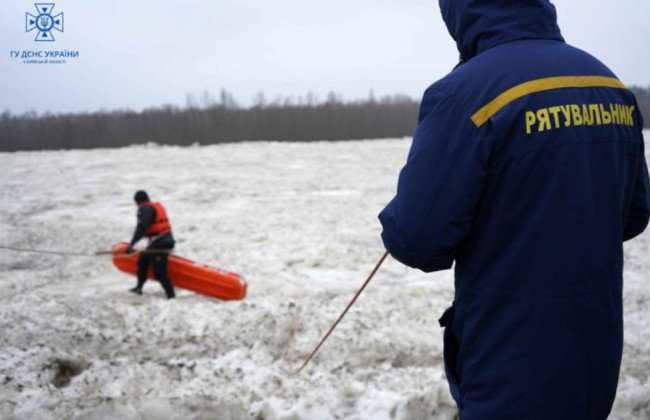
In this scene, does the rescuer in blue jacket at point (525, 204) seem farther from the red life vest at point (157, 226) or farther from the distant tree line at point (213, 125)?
the distant tree line at point (213, 125)

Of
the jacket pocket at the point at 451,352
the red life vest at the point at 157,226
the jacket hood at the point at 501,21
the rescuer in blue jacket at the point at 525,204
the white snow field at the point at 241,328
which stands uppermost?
the jacket hood at the point at 501,21

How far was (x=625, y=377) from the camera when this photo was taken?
3512mm

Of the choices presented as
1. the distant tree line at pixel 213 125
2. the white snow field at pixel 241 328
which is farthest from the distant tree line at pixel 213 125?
the white snow field at pixel 241 328

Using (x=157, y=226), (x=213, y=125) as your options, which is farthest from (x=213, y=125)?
(x=157, y=226)

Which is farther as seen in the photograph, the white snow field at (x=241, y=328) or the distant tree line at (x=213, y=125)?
the distant tree line at (x=213, y=125)

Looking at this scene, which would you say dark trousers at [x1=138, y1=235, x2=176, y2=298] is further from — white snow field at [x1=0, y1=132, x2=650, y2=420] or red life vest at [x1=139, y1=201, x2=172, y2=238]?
white snow field at [x1=0, y1=132, x2=650, y2=420]

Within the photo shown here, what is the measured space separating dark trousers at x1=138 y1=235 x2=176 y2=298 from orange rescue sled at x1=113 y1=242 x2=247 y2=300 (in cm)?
12

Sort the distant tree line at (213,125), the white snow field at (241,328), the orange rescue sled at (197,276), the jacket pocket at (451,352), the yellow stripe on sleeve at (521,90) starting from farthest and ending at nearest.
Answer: the distant tree line at (213,125)
the orange rescue sled at (197,276)
the white snow field at (241,328)
the jacket pocket at (451,352)
the yellow stripe on sleeve at (521,90)

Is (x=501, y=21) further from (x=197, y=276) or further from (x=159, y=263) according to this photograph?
(x=159, y=263)

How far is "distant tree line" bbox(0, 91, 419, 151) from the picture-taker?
4628 cm

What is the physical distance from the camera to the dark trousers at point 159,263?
625cm

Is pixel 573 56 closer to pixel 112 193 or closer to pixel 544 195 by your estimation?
pixel 544 195

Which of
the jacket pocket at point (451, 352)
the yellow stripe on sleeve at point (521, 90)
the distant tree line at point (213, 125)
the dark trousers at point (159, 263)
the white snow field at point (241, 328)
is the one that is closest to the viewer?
the yellow stripe on sleeve at point (521, 90)

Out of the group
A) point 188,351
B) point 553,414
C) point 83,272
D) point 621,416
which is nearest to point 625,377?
point 621,416
